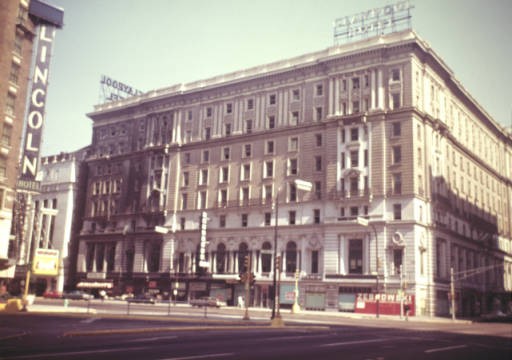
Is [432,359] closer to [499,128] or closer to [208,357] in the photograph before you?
[208,357]

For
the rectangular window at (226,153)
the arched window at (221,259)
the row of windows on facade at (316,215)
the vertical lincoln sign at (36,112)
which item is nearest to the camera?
the vertical lincoln sign at (36,112)

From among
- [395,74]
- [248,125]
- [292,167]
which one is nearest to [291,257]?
[292,167]

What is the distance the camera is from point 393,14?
7556 centimetres

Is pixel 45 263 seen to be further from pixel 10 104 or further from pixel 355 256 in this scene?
pixel 355 256

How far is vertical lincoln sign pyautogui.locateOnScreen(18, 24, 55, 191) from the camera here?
5925cm

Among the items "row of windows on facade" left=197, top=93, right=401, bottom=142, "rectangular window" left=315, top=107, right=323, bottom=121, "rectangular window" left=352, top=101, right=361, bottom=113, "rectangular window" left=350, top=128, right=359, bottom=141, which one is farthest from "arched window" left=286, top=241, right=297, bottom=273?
"rectangular window" left=352, top=101, right=361, bottom=113

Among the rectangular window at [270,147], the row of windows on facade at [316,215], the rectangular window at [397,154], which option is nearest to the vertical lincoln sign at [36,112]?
the row of windows on facade at [316,215]

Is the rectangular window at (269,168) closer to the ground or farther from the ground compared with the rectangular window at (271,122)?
closer to the ground

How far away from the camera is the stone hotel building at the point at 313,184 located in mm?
69938

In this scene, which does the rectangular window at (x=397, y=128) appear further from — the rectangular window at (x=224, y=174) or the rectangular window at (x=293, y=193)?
the rectangular window at (x=224, y=174)

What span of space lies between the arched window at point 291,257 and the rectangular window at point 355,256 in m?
8.52

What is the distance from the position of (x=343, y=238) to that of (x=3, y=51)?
154ft

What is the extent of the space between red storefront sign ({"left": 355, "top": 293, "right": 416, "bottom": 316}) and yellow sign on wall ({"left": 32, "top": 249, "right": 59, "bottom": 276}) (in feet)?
123

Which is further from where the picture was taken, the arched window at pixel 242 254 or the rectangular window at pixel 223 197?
the rectangular window at pixel 223 197
